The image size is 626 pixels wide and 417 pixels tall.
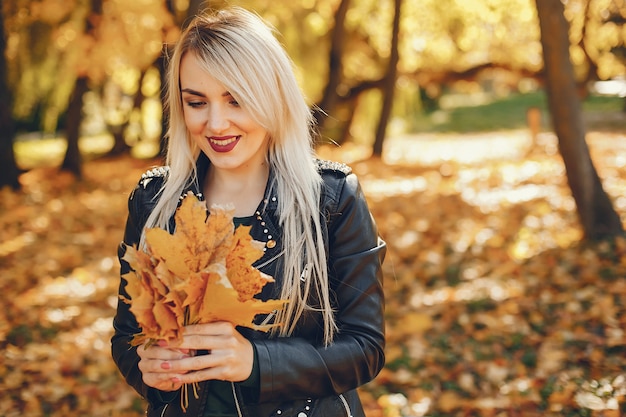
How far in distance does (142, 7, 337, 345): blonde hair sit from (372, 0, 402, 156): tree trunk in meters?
11.2

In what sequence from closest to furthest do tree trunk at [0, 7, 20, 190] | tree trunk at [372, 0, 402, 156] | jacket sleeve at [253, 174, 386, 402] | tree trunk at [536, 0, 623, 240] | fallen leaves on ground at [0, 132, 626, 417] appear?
jacket sleeve at [253, 174, 386, 402]
fallen leaves on ground at [0, 132, 626, 417]
tree trunk at [536, 0, 623, 240]
tree trunk at [0, 7, 20, 190]
tree trunk at [372, 0, 402, 156]

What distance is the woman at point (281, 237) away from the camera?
69.0 inches

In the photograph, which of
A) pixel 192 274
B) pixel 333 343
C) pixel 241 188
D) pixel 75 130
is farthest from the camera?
pixel 75 130

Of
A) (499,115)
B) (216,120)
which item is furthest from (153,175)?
(499,115)

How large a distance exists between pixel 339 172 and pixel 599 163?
11.1 metres

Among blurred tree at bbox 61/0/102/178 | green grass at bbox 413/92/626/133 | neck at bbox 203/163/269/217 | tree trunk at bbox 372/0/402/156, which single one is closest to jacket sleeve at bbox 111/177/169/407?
neck at bbox 203/163/269/217

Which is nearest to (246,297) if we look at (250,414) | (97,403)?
(250,414)

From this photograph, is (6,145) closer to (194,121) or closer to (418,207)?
(418,207)

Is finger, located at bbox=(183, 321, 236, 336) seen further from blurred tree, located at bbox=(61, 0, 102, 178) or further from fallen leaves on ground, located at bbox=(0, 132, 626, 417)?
blurred tree, located at bbox=(61, 0, 102, 178)

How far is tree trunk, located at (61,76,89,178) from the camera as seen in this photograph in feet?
41.4

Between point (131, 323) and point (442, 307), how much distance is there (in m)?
3.87

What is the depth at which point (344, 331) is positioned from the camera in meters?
1.83

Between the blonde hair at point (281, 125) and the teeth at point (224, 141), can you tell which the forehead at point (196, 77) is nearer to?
the blonde hair at point (281, 125)

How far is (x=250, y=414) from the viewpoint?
1750 mm
